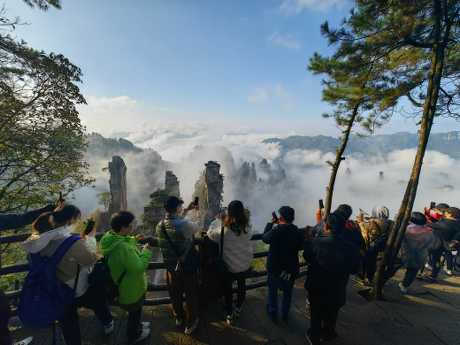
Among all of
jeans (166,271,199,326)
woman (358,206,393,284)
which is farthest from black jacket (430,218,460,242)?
jeans (166,271,199,326)

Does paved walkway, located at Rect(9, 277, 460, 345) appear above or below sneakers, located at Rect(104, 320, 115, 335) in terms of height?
below

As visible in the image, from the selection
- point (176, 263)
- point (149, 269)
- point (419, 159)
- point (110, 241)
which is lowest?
point (149, 269)

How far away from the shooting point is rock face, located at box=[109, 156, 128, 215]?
60.4m

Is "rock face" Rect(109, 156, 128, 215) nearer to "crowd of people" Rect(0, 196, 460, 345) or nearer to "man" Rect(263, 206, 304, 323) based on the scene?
"crowd of people" Rect(0, 196, 460, 345)

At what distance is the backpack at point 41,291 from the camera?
3219mm

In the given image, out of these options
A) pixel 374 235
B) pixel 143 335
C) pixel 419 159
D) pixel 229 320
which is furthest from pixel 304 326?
pixel 419 159

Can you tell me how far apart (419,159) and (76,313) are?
23.7ft

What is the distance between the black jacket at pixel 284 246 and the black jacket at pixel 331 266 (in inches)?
13.3

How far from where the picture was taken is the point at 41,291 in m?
3.25

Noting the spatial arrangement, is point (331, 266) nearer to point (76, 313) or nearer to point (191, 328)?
point (191, 328)

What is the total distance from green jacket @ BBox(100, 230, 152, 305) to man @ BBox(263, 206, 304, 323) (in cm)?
224

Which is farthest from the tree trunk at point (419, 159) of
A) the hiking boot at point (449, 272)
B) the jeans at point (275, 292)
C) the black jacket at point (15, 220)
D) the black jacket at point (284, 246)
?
the black jacket at point (15, 220)

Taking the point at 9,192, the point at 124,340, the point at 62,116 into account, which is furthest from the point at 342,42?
the point at 9,192

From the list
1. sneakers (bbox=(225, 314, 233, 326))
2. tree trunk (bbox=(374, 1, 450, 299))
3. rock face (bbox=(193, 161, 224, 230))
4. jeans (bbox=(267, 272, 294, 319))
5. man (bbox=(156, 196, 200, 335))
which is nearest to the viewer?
man (bbox=(156, 196, 200, 335))
